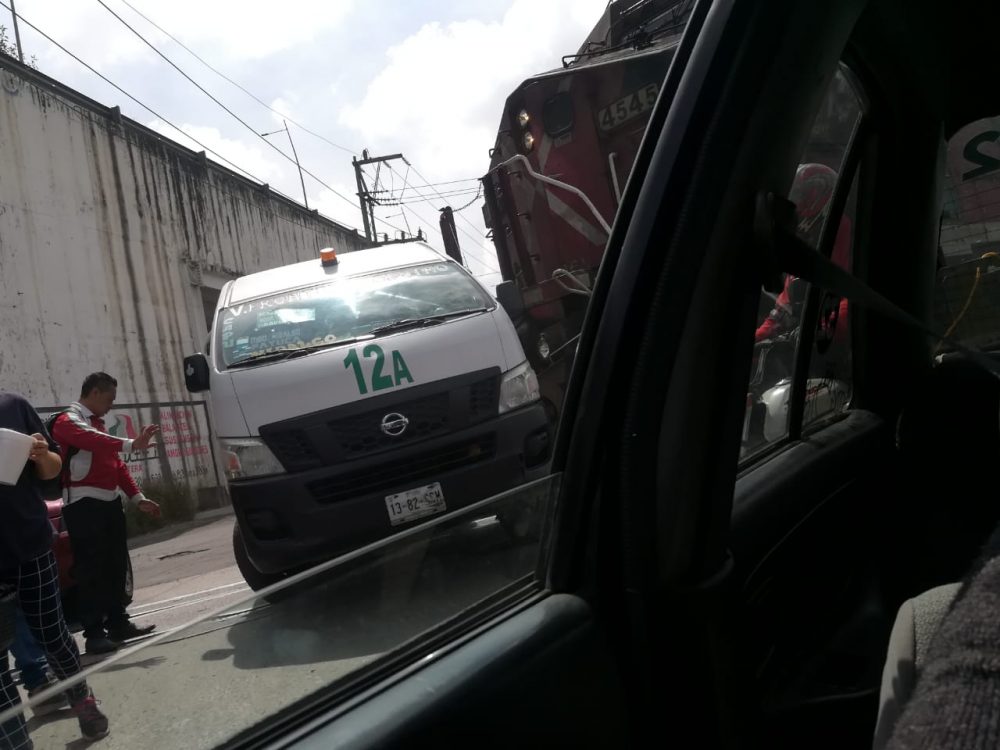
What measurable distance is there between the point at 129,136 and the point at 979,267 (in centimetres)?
1631

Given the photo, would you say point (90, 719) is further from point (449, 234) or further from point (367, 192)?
point (367, 192)

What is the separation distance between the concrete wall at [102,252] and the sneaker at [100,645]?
826 centimetres

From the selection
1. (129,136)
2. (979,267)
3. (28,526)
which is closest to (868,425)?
(979,267)

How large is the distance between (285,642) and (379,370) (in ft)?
9.74

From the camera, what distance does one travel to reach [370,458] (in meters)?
3.87

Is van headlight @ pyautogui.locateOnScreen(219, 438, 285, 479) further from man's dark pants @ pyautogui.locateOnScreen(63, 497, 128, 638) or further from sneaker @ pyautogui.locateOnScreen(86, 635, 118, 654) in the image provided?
man's dark pants @ pyautogui.locateOnScreen(63, 497, 128, 638)

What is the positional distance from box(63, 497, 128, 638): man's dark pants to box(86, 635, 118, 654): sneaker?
0.17 meters

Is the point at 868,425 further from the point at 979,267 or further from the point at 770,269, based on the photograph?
the point at 770,269

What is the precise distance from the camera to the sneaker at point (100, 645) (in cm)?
415

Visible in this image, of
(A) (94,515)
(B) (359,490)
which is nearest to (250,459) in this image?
(B) (359,490)

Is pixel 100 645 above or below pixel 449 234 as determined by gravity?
below

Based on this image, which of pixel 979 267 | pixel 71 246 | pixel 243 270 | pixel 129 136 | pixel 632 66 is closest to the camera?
pixel 979 267

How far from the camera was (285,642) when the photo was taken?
1.15 meters

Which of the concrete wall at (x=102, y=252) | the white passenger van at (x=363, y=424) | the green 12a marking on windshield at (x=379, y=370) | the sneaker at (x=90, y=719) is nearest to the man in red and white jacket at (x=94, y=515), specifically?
the white passenger van at (x=363, y=424)
